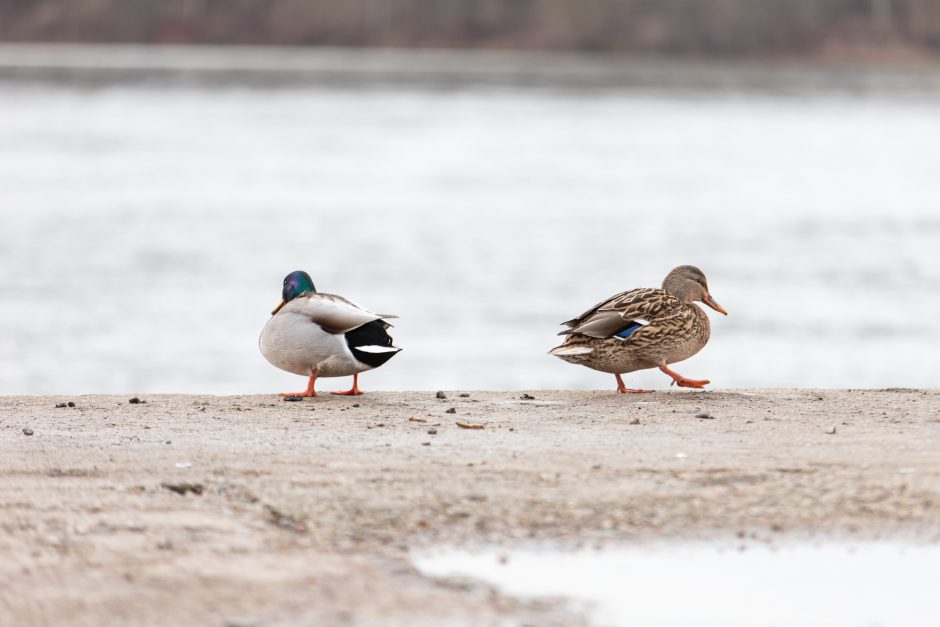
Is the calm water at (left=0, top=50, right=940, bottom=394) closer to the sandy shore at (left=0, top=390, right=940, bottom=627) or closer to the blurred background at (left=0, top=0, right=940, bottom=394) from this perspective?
the blurred background at (left=0, top=0, right=940, bottom=394)

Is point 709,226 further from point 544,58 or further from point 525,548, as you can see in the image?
point 544,58

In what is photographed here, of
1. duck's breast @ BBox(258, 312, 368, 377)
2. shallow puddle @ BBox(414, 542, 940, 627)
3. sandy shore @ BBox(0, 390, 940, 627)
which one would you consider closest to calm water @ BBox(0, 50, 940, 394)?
duck's breast @ BBox(258, 312, 368, 377)

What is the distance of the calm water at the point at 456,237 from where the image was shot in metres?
15.9

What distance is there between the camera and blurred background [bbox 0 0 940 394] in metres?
16.3

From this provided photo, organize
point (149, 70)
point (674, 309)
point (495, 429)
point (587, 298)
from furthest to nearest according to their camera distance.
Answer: point (149, 70), point (587, 298), point (674, 309), point (495, 429)

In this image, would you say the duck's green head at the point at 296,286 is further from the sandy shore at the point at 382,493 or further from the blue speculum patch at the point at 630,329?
the blue speculum patch at the point at 630,329

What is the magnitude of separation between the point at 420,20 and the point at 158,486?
103 meters

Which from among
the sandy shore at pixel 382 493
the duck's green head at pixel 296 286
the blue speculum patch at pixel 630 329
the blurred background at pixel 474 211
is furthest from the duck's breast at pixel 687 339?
the blurred background at pixel 474 211

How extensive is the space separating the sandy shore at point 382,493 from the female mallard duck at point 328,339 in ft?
0.73

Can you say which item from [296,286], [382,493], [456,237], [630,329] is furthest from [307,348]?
[456,237]

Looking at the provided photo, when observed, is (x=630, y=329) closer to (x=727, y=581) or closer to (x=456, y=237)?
(x=727, y=581)

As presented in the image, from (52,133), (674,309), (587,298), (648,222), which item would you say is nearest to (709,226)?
(648,222)

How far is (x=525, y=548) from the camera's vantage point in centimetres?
527

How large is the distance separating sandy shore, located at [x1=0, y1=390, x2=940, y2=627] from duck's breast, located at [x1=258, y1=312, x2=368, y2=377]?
205mm
